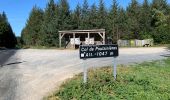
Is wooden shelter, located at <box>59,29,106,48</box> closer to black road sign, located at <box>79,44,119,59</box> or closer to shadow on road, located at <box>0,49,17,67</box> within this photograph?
shadow on road, located at <box>0,49,17,67</box>

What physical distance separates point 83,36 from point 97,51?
3755 centimetres

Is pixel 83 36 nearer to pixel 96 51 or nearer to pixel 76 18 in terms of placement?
pixel 76 18

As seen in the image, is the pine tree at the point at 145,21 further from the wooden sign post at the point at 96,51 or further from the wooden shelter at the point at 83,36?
the wooden sign post at the point at 96,51

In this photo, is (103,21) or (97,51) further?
(103,21)

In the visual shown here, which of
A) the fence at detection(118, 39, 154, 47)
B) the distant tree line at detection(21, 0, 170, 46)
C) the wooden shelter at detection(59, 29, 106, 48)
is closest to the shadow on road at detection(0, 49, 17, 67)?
the wooden shelter at detection(59, 29, 106, 48)

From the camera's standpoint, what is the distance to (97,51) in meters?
10.8

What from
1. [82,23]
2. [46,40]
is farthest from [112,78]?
[82,23]

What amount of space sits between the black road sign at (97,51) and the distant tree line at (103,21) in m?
48.9

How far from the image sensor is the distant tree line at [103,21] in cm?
6251

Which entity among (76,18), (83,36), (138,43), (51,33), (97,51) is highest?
(76,18)

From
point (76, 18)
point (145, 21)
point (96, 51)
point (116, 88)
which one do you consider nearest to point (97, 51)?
point (96, 51)

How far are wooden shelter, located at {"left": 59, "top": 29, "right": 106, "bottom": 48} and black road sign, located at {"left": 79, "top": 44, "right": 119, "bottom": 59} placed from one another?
102 feet

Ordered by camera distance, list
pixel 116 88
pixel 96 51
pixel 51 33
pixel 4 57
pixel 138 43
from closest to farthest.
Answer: pixel 116 88
pixel 96 51
pixel 4 57
pixel 138 43
pixel 51 33

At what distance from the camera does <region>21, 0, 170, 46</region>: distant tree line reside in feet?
205
